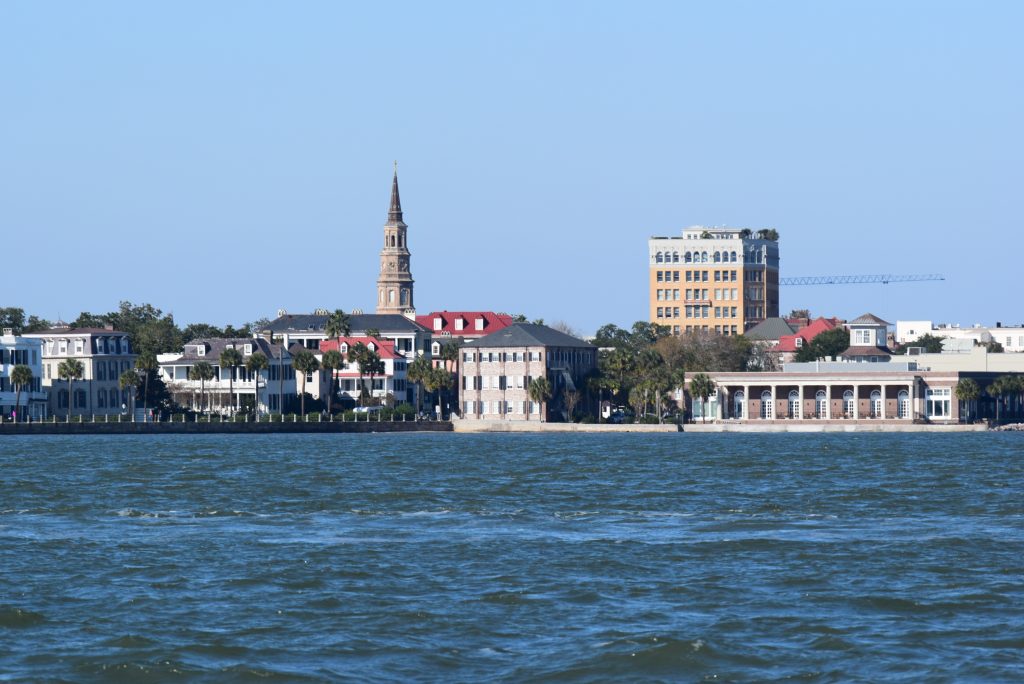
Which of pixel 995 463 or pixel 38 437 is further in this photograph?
pixel 38 437

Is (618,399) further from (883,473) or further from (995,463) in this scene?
(883,473)

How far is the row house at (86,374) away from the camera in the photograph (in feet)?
535

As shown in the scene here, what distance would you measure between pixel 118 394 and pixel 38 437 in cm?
2391

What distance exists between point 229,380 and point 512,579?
131m

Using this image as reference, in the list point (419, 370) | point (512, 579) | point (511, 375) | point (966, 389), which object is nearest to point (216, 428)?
point (419, 370)

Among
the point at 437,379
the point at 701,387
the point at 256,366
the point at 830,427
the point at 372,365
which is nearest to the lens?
the point at 256,366

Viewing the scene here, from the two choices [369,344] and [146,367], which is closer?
[146,367]

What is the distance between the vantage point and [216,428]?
154m

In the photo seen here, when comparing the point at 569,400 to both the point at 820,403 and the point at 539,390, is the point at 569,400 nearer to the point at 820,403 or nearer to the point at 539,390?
the point at 539,390

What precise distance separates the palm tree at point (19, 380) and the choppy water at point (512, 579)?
3037 inches

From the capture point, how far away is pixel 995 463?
9581cm

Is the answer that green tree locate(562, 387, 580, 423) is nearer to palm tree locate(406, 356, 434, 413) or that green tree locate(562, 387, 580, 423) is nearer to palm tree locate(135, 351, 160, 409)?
palm tree locate(406, 356, 434, 413)

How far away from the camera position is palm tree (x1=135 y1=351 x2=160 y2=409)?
526ft

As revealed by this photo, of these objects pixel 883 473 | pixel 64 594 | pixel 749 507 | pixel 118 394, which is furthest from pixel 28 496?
pixel 118 394
